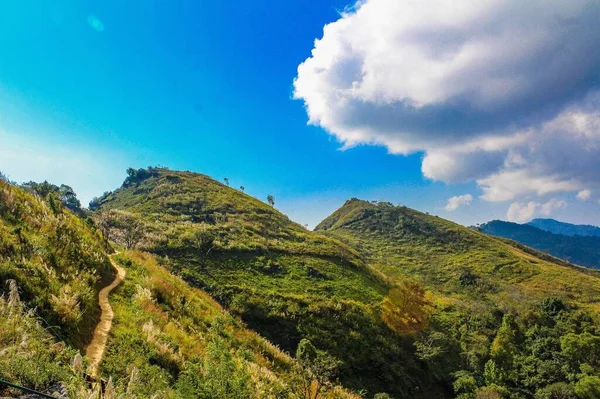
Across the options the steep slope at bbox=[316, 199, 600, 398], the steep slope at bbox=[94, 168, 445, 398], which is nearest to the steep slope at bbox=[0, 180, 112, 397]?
the steep slope at bbox=[94, 168, 445, 398]

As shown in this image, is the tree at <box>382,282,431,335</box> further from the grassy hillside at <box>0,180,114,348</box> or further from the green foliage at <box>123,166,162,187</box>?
the green foliage at <box>123,166,162,187</box>

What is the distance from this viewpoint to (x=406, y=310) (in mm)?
59906

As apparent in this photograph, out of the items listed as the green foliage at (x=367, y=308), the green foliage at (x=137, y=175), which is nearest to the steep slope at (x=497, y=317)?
the green foliage at (x=367, y=308)

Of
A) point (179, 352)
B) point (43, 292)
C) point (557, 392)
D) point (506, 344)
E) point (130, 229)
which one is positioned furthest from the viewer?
point (130, 229)

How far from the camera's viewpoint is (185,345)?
1248cm

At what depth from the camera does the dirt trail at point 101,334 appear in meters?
8.56

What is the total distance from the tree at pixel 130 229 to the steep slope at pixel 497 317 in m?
45.9

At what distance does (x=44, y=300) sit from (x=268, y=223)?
85.6 meters

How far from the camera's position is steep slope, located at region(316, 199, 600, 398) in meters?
46.3

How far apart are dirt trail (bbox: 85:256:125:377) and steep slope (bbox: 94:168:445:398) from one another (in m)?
22.3

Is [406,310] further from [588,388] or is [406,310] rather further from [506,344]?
[588,388]

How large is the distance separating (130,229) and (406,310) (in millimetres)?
53080

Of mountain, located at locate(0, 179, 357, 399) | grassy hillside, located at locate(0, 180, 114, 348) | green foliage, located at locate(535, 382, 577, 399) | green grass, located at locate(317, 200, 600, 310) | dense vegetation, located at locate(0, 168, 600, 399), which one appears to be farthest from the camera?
green grass, located at locate(317, 200, 600, 310)

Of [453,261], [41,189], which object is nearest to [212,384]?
[41,189]
